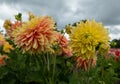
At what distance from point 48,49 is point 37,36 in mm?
81

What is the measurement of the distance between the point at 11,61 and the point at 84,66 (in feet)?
1.61

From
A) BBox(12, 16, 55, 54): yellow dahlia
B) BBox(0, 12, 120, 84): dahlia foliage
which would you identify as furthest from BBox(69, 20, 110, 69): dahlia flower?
BBox(12, 16, 55, 54): yellow dahlia

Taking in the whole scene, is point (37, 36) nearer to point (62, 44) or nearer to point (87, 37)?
point (87, 37)

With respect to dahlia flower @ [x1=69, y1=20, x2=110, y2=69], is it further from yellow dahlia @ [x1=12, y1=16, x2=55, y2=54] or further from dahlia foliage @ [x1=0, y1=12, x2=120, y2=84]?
yellow dahlia @ [x1=12, y1=16, x2=55, y2=54]

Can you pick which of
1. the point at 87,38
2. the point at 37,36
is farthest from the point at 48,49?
the point at 87,38

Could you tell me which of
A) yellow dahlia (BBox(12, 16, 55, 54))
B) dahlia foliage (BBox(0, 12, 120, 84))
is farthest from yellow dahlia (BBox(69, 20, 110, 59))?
yellow dahlia (BBox(12, 16, 55, 54))

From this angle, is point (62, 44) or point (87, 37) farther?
point (62, 44)

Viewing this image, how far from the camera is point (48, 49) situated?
188 centimetres

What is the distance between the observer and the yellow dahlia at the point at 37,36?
185cm

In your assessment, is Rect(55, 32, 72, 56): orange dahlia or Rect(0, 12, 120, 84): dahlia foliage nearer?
Rect(0, 12, 120, 84): dahlia foliage

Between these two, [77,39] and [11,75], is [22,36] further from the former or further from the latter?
[11,75]

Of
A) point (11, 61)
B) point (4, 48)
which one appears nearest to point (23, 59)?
point (11, 61)

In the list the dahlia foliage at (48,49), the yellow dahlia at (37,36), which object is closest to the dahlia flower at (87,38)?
the dahlia foliage at (48,49)

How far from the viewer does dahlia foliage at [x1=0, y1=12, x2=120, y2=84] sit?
1.87 metres
